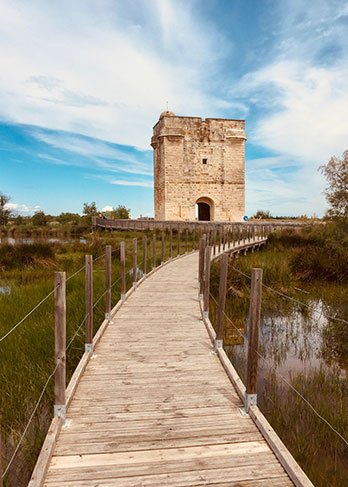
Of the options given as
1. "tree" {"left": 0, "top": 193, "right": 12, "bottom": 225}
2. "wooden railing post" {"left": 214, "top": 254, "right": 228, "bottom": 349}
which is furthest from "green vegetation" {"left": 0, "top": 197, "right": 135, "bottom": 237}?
"wooden railing post" {"left": 214, "top": 254, "right": 228, "bottom": 349}

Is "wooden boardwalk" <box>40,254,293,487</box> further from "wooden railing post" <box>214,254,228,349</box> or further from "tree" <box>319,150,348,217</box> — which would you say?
"tree" <box>319,150,348,217</box>

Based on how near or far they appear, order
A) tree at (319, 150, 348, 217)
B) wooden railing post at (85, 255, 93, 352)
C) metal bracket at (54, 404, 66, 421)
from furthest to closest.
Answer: tree at (319, 150, 348, 217) < wooden railing post at (85, 255, 93, 352) < metal bracket at (54, 404, 66, 421)

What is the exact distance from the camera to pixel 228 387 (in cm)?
358

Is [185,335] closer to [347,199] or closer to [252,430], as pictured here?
[252,430]

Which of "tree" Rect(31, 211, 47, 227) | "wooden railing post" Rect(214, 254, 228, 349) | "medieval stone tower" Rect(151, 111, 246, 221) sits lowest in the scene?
"wooden railing post" Rect(214, 254, 228, 349)

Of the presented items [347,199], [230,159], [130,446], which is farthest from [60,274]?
[230,159]

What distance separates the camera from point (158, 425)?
2.89m

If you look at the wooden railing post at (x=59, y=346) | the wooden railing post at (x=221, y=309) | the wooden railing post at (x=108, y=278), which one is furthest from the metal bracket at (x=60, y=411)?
the wooden railing post at (x=108, y=278)

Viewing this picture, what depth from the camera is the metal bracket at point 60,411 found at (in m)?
2.91

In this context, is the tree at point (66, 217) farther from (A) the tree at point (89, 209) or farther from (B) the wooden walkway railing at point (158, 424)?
(B) the wooden walkway railing at point (158, 424)

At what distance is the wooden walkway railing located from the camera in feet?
7.65

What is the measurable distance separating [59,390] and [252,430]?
160 cm

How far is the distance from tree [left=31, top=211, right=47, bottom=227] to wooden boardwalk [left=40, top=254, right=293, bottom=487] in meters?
41.5

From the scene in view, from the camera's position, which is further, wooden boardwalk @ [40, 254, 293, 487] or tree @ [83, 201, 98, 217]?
tree @ [83, 201, 98, 217]
